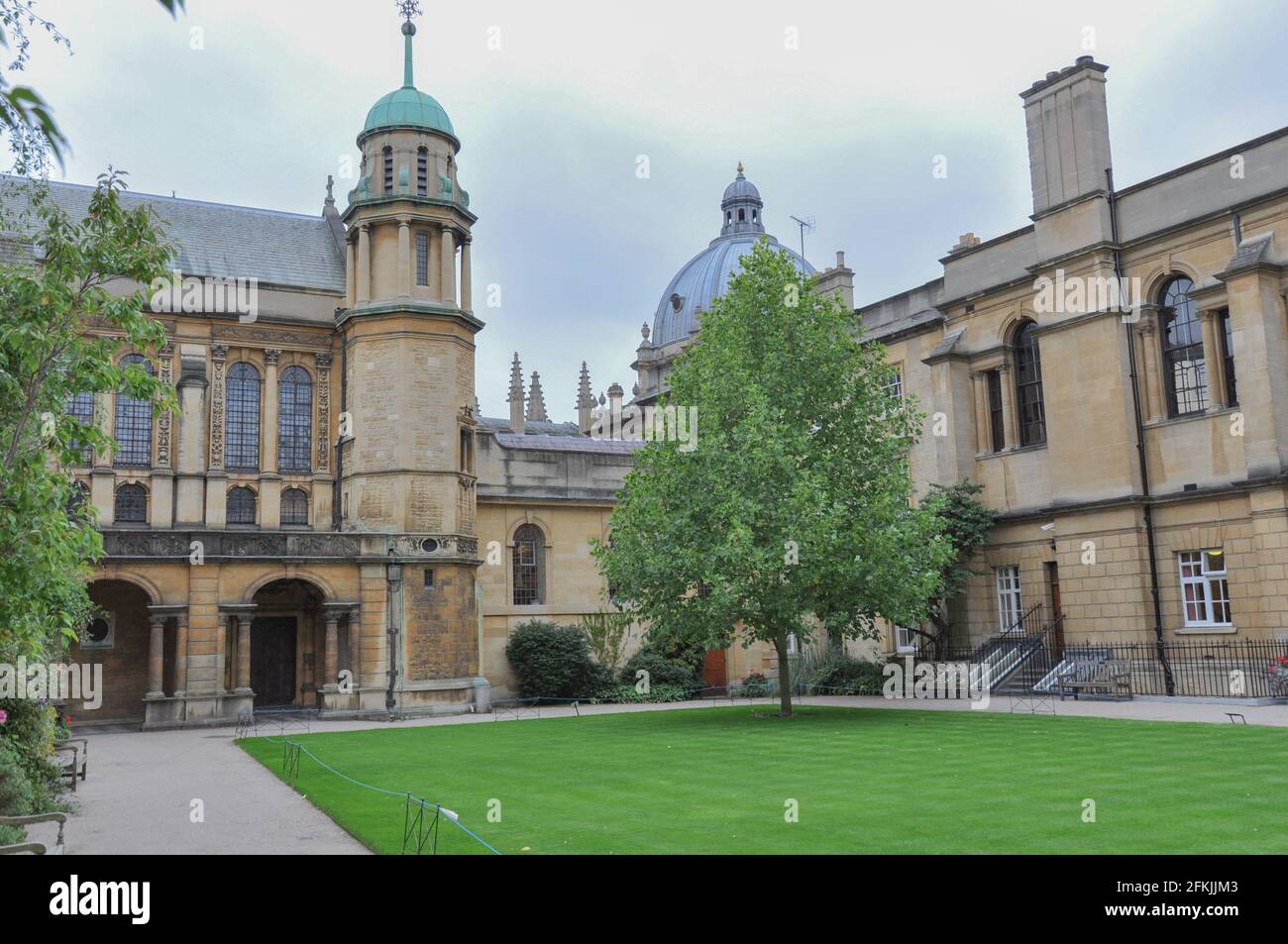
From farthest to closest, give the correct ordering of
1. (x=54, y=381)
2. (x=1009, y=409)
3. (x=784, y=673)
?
(x=1009, y=409) → (x=784, y=673) → (x=54, y=381)

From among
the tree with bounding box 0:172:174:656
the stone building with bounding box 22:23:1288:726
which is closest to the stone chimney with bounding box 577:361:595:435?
the stone building with bounding box 22:23:1288:726

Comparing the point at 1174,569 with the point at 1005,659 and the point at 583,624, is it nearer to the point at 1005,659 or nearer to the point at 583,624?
the point at 1005,659

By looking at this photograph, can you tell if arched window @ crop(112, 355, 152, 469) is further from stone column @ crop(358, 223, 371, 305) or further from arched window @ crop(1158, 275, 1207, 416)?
arched window @ crop(1158, 275, 1207, 416)

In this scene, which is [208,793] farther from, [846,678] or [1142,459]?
[1142,459]

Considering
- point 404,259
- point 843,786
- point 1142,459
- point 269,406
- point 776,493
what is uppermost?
point 404,259

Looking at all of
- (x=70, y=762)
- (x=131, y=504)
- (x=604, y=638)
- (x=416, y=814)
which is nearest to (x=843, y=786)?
(x=416, y=814)

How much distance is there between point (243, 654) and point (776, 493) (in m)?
17.7

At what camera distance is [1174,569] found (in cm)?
3058

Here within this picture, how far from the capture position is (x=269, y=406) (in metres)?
39.8

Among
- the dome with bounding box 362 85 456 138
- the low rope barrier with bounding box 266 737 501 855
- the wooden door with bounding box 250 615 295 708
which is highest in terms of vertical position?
the dome with bounding box 362 85 456 138

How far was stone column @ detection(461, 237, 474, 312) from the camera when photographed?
3888 cm

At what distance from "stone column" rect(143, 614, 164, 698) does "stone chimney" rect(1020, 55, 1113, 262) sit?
28743 millimetres
